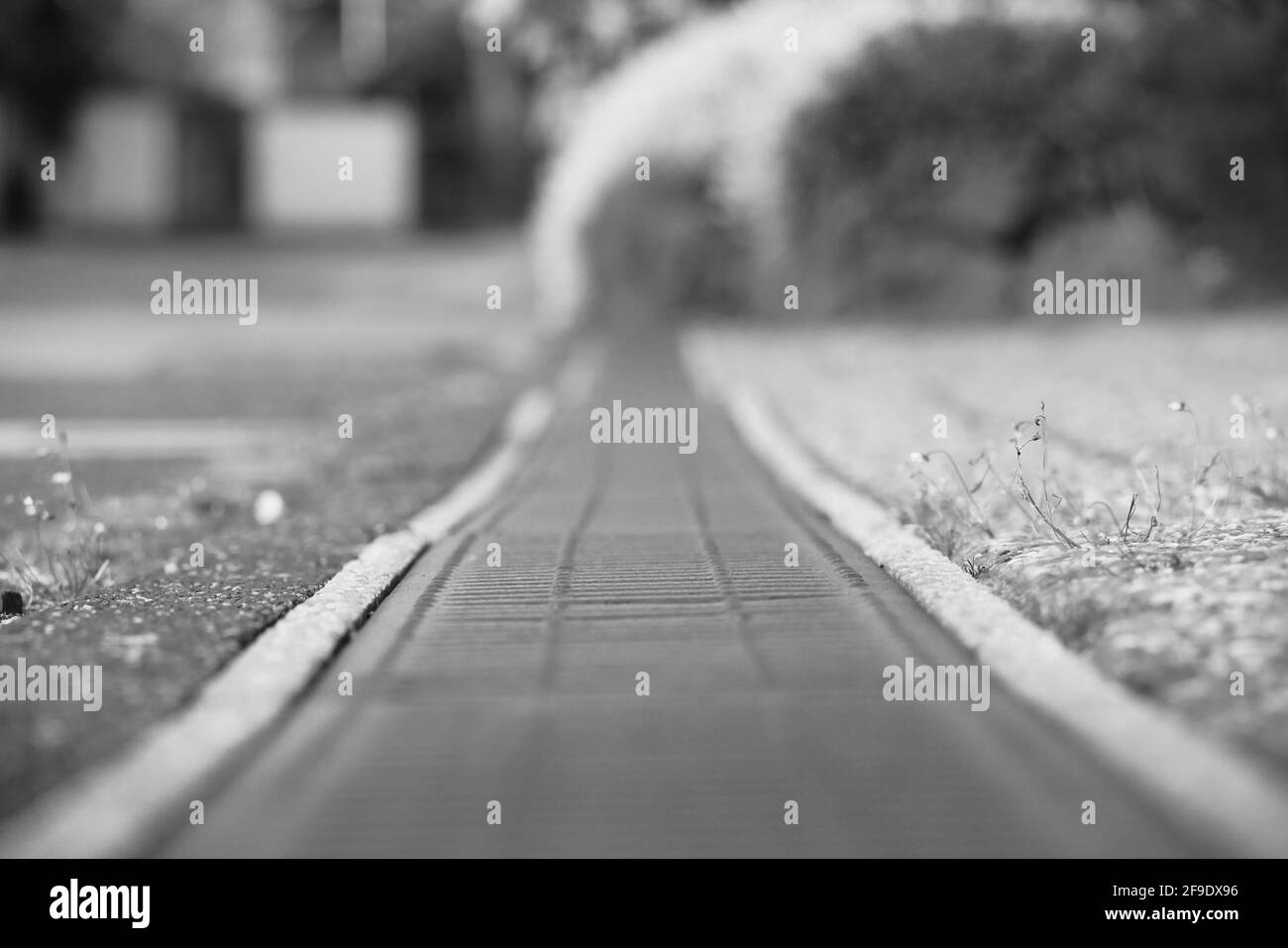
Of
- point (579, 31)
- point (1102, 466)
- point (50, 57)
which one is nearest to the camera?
point (1102, 466)

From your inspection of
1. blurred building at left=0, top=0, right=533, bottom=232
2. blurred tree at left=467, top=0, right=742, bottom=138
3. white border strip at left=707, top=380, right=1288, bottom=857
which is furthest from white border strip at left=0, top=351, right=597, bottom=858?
blurred building at left=0, top=0, right=533, bottom=232

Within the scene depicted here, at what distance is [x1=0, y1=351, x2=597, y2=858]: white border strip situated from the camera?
3684mm

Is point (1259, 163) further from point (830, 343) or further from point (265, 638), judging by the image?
point (265, 638)

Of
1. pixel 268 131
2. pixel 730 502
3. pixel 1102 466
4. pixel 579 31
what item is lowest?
pixel 730 502

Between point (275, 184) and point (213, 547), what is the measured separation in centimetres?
3812

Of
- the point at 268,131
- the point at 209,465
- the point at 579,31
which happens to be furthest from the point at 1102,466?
the point at 268,131

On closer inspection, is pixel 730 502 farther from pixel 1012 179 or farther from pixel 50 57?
pixel 50 57

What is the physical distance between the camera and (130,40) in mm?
42875

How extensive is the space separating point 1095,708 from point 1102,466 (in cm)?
440

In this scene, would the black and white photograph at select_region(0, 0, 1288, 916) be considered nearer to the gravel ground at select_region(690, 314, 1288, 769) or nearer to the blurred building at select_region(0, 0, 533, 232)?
the gravel ground at select_region(690, 314, 1288, 769)

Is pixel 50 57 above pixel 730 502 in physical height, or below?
above

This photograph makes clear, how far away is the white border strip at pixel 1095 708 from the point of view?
3662 millimetres

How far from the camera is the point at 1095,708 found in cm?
443

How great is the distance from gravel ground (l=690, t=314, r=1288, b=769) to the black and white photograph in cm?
4
